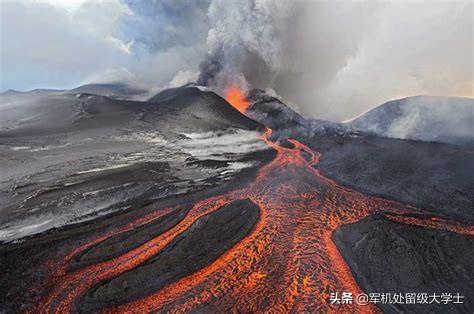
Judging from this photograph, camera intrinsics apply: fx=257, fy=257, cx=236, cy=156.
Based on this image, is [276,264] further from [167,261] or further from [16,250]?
[16,250]

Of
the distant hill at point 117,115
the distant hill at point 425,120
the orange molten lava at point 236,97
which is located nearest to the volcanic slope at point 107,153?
the distant hill at point 117,115

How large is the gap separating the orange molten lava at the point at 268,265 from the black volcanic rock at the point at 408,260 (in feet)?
1.75

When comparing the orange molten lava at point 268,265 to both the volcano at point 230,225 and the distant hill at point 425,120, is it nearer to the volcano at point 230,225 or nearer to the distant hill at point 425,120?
the volcano at point 230,225

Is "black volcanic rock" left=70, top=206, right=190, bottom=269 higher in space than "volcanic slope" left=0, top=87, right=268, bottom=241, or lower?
lower

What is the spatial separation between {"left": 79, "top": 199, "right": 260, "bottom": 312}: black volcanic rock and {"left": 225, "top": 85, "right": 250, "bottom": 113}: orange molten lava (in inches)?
1092

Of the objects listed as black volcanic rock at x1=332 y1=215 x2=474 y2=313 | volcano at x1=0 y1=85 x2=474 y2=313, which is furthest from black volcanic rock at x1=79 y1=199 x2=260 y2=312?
black volcanic rock at x1=332 y1=215 x2=474 y2=313

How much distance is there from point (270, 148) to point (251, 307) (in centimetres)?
1585

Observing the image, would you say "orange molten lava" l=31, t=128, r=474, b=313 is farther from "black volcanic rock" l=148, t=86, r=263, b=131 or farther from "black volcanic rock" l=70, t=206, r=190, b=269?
"black volcanic rock" l=148, t=86, r=263, b=131

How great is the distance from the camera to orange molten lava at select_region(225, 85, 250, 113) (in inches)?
1494

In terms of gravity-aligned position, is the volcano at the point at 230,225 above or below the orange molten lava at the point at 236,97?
below

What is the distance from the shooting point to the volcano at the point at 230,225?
24.3ft

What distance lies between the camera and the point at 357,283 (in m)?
7.83

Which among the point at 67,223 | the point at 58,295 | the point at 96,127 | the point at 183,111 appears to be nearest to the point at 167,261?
the point at 58,295

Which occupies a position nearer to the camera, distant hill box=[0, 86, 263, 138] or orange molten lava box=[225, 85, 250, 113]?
distant hill box=[0, 86, 263, 138]
